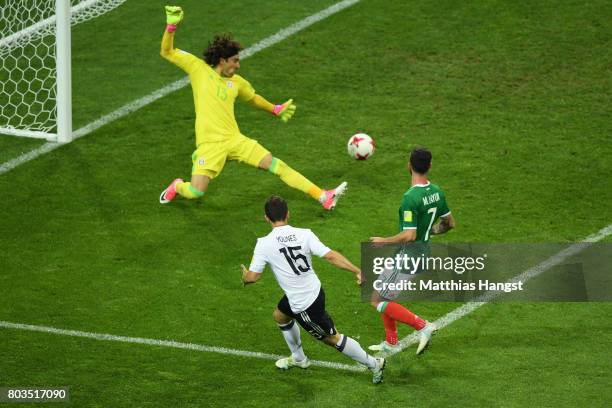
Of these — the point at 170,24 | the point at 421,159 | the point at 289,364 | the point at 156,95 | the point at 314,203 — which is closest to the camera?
the point at 421,159

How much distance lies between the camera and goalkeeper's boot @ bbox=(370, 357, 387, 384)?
10195mm

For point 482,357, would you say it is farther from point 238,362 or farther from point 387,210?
point 387,210

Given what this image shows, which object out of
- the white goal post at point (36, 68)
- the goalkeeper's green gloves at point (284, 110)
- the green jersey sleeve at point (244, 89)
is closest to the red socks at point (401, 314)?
the green jersey sleeve at point (244, 89)

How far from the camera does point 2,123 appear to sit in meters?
15.8

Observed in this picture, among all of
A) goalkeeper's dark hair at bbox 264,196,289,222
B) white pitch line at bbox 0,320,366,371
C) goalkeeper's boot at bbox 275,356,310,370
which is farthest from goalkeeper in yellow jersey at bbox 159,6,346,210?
goalkeeper's dark hair at bbox 264,196,289,222

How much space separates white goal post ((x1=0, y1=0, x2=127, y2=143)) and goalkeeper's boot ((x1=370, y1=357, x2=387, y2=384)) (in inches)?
259

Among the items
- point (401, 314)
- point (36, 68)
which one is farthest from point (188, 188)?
point (36, 68)

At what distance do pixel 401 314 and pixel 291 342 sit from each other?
3.27 feet

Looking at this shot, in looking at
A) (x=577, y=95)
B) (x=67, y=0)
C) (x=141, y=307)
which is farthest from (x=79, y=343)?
(x=577, y=95)

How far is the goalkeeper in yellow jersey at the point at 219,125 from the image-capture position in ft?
43.3

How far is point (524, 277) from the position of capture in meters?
12.3

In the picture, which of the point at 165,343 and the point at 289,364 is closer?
the point at 289,364

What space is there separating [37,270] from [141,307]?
138 centimetres

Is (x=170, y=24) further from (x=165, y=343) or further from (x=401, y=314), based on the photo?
(x=401, y=314)
